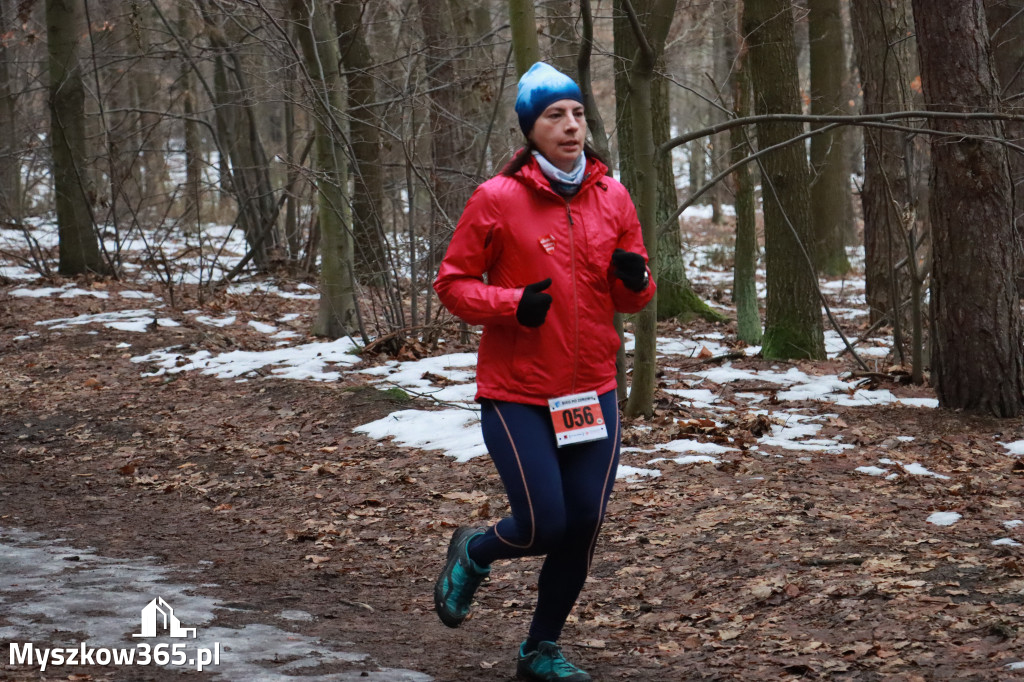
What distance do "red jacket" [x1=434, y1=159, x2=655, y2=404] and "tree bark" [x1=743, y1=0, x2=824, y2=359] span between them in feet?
23.0

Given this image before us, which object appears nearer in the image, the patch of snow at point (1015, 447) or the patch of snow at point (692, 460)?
the patch of snow at point (1015, 447)

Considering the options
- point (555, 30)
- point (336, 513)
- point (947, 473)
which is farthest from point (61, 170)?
point (947, 473)

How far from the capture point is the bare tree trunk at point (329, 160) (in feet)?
35.7

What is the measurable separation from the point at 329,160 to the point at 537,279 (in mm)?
8484

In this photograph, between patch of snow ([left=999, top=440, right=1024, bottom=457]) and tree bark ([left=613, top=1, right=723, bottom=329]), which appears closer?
patch of snow ([left=999, top=440, right=1024, bottom=457])

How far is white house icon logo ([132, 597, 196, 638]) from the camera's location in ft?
14.2

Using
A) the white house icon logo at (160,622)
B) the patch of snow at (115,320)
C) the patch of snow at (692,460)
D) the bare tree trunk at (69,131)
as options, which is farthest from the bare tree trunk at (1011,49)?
the bare tree trunk at (69,131)

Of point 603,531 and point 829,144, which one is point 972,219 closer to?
point 603,531

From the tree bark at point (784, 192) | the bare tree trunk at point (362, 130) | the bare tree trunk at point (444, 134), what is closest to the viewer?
the tree bark at point (784, 192)

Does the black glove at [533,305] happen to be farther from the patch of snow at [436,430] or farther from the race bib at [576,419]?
the patch of snow at [436,430]

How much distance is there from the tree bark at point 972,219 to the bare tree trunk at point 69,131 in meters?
12.8

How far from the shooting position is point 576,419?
3.65 metres

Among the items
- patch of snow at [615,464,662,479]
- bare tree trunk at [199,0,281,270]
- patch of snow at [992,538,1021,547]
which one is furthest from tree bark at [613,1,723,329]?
patch of snow at [992,538,1021,547]

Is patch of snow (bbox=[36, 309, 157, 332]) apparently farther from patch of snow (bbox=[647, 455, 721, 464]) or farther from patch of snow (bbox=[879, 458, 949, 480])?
patch of snow (bbox=[879, 458, 949, 480])
